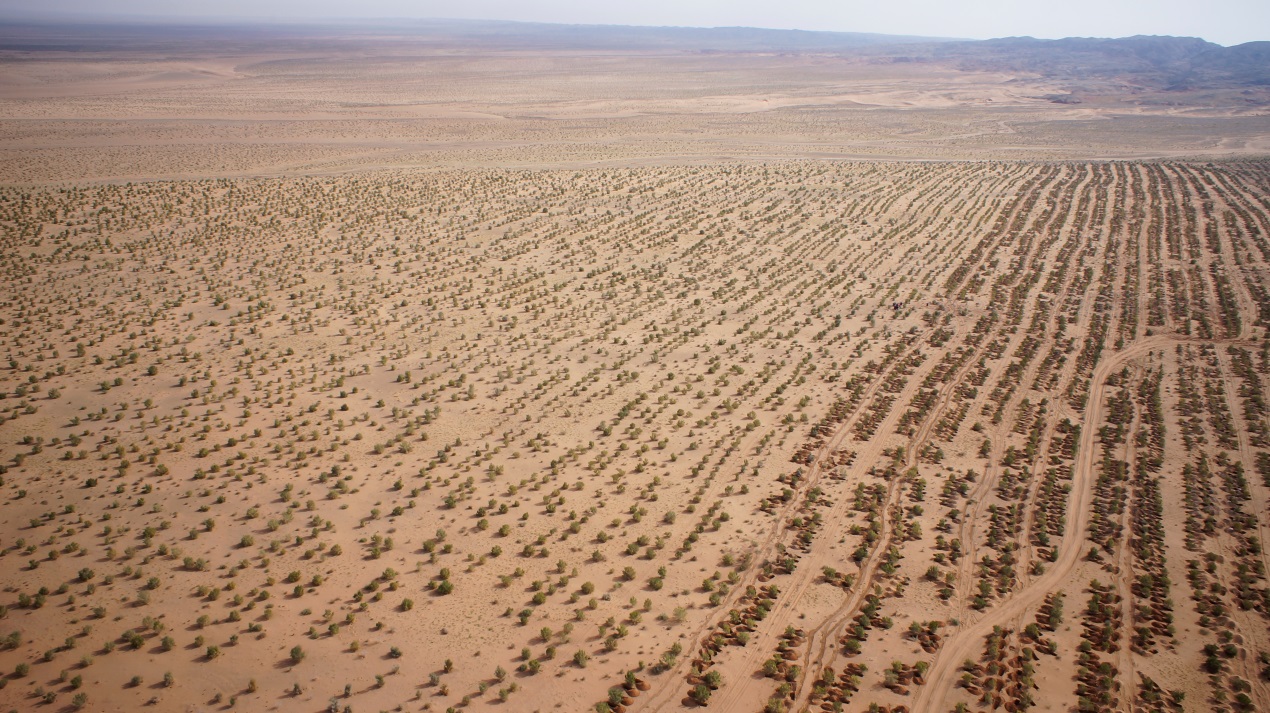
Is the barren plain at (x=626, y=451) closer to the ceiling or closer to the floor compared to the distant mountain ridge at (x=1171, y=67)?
closer to the floor

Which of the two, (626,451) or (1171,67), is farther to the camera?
(1171,67)

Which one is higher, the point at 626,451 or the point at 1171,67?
the point at 1171,67

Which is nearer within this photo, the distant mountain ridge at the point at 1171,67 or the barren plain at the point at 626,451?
the barren plain at the point at 626,451

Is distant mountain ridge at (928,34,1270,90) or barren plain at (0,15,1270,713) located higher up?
distant mountain ridge at (928,34,1270,90)

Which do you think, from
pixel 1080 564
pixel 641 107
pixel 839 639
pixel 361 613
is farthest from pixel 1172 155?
pixel 361 613

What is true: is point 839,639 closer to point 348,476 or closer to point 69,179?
point 348,476

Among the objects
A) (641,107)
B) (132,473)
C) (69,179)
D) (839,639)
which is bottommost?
(839,639)

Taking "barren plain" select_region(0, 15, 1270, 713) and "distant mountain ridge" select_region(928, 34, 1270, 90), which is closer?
"barren plain" select_region(0, 15, 1270, 713)

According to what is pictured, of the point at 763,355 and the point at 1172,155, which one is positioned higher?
the point at 1172,155
